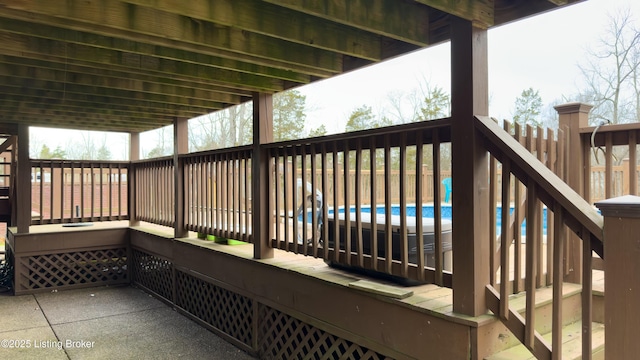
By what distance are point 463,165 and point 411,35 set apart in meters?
0.90

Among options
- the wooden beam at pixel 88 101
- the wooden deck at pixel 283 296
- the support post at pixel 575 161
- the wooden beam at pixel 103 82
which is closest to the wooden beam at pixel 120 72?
the wooden beam at pixel 103 82

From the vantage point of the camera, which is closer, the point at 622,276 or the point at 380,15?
the point at 622,276

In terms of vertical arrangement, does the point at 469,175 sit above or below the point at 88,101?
below

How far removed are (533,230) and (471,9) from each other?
1.17 m

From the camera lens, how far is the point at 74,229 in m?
6.27

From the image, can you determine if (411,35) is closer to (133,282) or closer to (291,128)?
(133,282)

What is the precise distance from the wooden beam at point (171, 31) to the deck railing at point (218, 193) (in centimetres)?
121

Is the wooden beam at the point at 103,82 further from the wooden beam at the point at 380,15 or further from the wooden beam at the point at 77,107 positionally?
the wooden beam at the point at 380,15

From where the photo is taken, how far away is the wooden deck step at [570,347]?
2.13m

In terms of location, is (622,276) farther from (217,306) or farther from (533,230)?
(217,306)

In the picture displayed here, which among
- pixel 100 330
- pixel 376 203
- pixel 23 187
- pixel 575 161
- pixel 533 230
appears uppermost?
pixel 575 161

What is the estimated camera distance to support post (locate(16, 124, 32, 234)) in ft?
19.1

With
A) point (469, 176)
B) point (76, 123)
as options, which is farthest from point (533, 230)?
point (76, 123)

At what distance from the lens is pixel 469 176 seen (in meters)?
2.19
